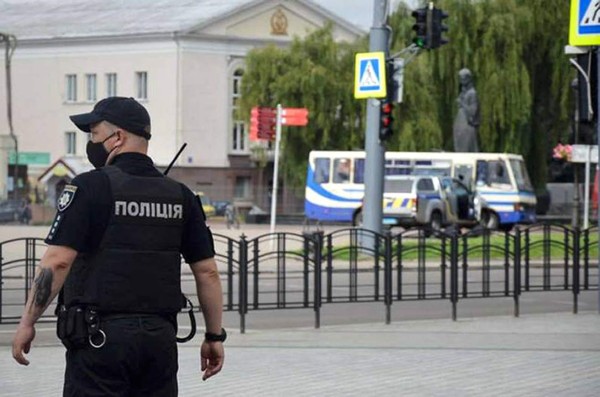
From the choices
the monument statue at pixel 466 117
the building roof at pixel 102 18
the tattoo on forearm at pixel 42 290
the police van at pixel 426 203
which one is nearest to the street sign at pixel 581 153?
the police van at pixel 426 203

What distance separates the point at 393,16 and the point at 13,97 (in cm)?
3114

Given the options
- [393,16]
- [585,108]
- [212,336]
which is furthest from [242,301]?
[393,16]

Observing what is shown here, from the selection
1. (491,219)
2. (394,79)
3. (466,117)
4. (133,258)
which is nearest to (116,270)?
(133,258)

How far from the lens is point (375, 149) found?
32.9m

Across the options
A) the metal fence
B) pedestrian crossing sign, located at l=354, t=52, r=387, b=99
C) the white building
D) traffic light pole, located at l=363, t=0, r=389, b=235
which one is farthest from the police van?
the white building

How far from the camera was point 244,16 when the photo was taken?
8281 cm

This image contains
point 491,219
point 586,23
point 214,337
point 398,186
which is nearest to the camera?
point 214,337

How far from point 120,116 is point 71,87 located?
2997 inches

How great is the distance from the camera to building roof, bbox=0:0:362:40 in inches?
3073

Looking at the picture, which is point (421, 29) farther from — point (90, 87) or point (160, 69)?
point (90, 87)

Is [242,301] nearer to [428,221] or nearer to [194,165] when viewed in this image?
[428,221]

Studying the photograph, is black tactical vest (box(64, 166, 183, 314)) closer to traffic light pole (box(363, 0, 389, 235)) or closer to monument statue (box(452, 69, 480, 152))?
traffic light pole (box(363, 0, 389, 235))

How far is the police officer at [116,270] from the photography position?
688cm

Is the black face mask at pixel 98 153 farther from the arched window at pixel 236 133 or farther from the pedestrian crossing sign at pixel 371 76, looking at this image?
the arched window at pixel 236 133
